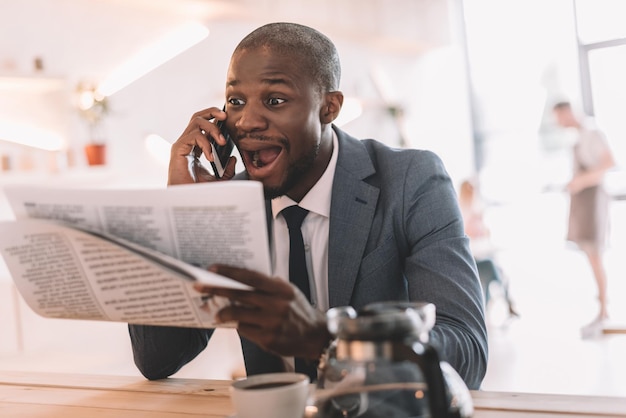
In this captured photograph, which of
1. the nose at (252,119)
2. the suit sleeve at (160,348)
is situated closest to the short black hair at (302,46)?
the nose at (252,119)

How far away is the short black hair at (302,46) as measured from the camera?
1610mm

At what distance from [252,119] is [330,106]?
255 millimetres

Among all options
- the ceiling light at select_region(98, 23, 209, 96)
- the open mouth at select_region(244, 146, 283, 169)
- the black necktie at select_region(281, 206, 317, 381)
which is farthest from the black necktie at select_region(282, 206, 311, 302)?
the ceiling light at select_region(98, 23, 209, 96)

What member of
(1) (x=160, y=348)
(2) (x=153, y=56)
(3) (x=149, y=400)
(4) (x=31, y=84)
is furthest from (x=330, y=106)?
(2) (x=153, y=56)

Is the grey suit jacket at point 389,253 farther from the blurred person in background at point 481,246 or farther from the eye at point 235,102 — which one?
the blurred person in background at point 481,246

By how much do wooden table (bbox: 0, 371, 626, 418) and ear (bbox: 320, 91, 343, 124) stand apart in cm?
67

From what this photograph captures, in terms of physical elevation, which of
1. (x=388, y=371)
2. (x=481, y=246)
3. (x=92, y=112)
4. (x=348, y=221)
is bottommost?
(x=481, y=246)

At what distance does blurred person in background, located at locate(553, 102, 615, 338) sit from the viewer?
5141 millimetres

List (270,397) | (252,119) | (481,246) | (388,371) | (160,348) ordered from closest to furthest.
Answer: (388,371)
(270,397)
(160,348)
(252,119)
(481,246)

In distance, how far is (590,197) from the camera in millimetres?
5320

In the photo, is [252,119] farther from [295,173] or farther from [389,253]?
[389,253]

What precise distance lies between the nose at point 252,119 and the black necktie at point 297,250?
0.20 metres

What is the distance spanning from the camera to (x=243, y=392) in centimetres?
95

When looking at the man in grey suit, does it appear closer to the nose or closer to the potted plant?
the nose
